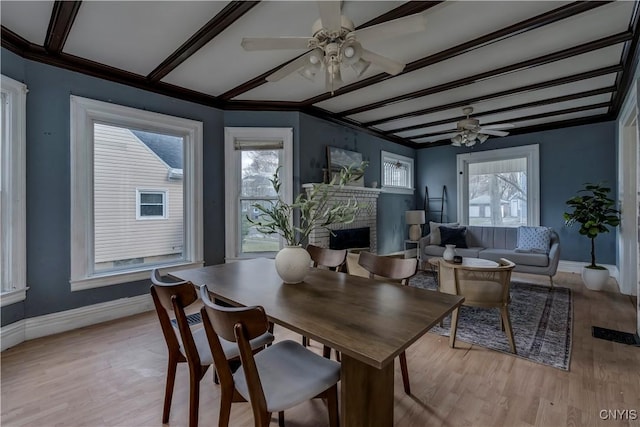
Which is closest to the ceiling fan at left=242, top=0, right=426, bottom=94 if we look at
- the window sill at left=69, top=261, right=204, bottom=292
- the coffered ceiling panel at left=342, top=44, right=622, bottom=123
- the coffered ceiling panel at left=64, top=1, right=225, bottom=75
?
the coffered ceiling panel at left=64, top=1, right=225, bottom=75

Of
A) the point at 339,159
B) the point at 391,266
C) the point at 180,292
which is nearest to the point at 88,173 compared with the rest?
the point at 180,292

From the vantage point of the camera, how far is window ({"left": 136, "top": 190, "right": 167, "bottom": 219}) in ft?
11.4

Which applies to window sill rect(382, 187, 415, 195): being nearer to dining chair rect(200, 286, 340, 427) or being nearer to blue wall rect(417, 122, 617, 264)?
blue wall rect(417, 122, 617, 264)

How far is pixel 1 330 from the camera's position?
244 cm

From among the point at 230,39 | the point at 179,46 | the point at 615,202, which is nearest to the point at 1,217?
the point at 179,46

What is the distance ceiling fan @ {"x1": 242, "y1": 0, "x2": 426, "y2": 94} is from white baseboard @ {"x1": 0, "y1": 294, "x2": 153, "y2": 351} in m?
2.93

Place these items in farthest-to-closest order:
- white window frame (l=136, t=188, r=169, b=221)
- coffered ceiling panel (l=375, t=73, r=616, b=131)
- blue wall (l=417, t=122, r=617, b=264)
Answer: blue wall (l=417, t=122, r=617, b=264), coffered ceiling panel (l=375, t=73, r=616, b=131), white window frame (l=136, t=188, r=169, b=221)

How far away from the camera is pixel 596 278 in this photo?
13.2 ft

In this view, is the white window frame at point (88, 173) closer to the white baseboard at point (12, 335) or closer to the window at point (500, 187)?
the white baseboard at point (12, 335)

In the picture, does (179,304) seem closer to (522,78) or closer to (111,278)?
(111,278)

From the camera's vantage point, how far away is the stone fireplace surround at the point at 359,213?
4391 mm

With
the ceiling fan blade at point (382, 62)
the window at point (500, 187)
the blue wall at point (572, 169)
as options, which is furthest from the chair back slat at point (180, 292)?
the window at point (500, 187)

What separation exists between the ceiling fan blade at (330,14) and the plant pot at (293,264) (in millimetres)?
1375

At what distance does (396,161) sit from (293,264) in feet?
17.1
